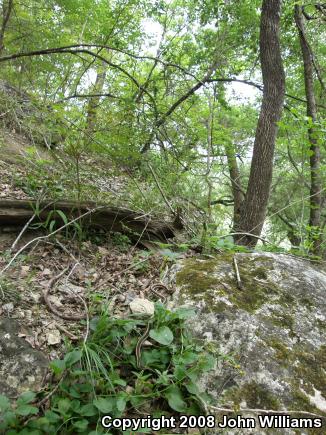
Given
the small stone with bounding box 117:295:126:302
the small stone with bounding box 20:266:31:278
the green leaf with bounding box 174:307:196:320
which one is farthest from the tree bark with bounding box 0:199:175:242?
the green leaf with bounding box 174:307:196:320

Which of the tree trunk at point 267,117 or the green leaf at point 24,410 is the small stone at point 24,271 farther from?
the tree trunk at point 267,117

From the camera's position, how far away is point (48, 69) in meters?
5.16

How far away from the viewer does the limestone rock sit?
4.85 feet

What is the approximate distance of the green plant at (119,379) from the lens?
1.30 m

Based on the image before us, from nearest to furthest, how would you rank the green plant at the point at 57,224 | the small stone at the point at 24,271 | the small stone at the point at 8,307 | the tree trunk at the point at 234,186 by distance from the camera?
the small stone at the point at 8,307
the small stone at the point at 24,271
the green plant at the point at 57,224
the tree trunk at the point at 234,186

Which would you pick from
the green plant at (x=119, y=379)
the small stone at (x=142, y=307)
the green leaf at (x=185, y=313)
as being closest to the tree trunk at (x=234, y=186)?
the small stone at (x=142, y=307)

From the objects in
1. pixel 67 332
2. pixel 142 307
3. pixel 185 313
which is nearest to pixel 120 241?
pixel 142 307

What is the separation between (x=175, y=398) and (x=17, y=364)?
796 mm

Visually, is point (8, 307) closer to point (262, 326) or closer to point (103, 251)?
point (103, 251)

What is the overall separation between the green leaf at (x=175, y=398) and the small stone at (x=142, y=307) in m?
0.49

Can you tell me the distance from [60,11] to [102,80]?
4.68ft

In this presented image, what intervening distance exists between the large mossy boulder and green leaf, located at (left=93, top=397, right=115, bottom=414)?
1.55 feet

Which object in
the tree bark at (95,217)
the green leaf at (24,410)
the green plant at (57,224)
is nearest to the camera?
the green leaf at (24,410)

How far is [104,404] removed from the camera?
1.33m
